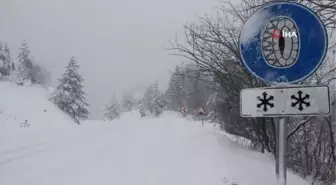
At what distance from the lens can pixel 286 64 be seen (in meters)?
2.83

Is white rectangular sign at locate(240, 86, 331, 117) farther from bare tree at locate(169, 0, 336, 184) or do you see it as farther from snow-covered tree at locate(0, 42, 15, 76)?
snow-covered tree at locate(0, 42, 15, 76)

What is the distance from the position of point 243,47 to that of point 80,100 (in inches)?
2135

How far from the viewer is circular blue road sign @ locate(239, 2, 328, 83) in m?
2.81

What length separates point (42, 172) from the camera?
9.39 meters

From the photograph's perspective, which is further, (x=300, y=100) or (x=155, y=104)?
(x=155, y=104)

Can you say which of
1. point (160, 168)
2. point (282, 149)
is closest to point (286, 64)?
point (282, 149)

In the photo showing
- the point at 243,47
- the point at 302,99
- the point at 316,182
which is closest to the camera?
the point at 302,99

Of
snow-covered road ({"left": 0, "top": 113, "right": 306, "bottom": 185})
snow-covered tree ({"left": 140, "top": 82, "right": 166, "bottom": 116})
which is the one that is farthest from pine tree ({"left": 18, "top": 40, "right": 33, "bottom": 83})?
snow-covered road ({"left": 0, "top": 113, "right": 306, "bottom": 185})

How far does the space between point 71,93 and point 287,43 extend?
53388 millimetres

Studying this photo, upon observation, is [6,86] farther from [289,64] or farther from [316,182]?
[289,64]

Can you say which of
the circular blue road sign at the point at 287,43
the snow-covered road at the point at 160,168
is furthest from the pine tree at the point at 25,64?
the circular blue road sign at the point at 287,43

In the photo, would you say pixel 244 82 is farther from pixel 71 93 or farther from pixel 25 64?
pixel 25 64

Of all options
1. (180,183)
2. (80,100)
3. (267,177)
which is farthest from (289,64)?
(80,100)

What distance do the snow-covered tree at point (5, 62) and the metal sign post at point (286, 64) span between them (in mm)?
59560
